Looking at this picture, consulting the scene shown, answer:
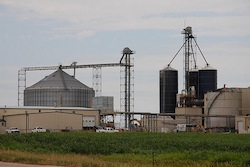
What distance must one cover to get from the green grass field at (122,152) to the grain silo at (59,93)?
53.5 metres

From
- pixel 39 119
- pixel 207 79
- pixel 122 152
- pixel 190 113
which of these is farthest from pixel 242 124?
pixel 122 152

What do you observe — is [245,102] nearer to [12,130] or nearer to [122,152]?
[12,130]

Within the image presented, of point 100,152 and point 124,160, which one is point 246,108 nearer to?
point 100,152

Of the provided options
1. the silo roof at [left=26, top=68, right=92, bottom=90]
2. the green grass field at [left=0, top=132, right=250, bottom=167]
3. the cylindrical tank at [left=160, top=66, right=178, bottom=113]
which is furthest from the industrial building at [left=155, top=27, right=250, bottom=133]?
the green grass field at [left=0, top=132, right=250, bottom=167]

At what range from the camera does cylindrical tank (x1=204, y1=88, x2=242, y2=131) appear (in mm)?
100438

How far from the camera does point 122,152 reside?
44.6 m

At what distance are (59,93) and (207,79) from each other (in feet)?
86.3

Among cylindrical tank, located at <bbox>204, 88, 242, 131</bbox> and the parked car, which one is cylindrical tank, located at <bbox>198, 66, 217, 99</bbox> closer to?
cylindrical tank, located at <bbox>204, 88, 242, 131</bbox>

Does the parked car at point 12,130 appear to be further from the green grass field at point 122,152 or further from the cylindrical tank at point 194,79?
the cylindrical tank at point 194,79

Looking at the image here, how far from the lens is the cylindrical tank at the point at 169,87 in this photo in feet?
374

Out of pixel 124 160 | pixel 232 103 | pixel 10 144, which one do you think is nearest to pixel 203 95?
pixel 232 103

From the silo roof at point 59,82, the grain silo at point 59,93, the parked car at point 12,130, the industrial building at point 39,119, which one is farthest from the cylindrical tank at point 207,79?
the parked car at point 12,130

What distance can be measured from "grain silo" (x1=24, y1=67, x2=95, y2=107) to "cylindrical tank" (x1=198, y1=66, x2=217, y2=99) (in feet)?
66.3

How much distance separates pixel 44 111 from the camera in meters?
96.6
